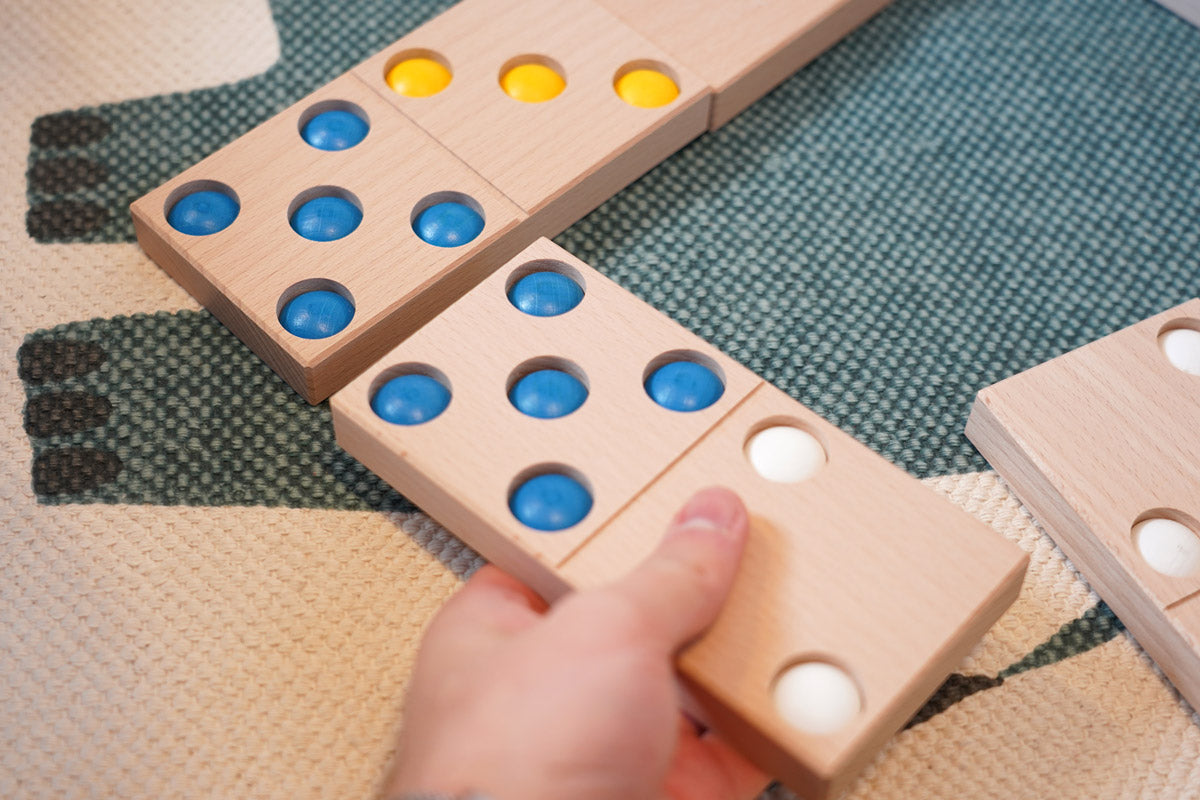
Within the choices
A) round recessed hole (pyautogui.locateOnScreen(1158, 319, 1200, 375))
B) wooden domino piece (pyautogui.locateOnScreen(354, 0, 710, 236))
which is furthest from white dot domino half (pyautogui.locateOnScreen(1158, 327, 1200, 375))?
wooden domino piece (pyautogui.locateOnScreen(354, 0, 710, 236))

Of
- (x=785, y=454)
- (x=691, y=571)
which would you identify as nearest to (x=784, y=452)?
(x=785, y=454)

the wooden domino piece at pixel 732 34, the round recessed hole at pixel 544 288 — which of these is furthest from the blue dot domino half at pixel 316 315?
the wooden domino piece at pixel 732 34

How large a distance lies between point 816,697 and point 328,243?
394 mm

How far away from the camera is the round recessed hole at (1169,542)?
0.64 meters

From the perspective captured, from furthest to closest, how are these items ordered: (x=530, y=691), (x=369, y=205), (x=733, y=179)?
(x=733, y=179) < (x=369, y=205) < (x=530, y=691)

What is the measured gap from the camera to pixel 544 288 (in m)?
0.70

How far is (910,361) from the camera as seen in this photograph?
770mm

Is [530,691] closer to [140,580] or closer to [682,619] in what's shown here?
[682,619]

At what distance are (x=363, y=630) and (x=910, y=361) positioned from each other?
1.26 feet

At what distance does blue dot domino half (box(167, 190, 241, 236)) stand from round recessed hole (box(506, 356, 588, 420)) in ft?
0.74

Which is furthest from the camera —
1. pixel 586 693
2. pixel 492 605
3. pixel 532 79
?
pixel 532 79

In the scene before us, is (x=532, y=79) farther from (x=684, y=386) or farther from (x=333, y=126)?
(x=684, y=386)

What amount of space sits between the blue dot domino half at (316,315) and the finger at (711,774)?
0.31 meters

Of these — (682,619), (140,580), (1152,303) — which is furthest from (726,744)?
(1152,303)
